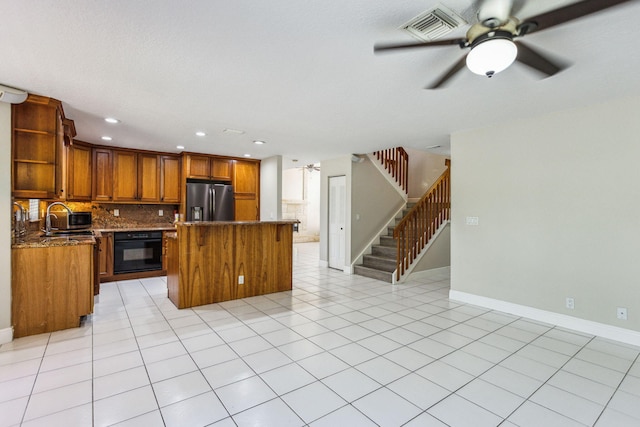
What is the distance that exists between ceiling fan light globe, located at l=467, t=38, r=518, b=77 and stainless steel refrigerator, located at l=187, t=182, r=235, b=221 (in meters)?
5.38

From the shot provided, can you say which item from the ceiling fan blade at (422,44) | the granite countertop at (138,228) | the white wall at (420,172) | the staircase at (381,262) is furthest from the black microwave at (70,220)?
the white wall at (420,172)

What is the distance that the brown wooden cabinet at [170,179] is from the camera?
6.11 m

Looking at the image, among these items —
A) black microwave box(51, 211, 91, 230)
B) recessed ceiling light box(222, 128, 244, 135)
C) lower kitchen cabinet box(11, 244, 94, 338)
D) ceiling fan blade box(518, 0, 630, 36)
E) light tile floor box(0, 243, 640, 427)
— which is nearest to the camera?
ceiling fan blade box(518, 0, 630, 36)

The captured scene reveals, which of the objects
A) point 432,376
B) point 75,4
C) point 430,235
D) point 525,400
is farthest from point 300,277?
point 75,4

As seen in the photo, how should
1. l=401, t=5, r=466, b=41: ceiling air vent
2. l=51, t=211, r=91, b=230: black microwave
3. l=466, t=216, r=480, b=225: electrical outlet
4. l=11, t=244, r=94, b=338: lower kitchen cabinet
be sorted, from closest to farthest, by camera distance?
l=401, t=5, r=466, b=41: ceiling air vent < l=11, t=244, r=94, b=338: lower kitchen cabinet < l=466, t=216, r=480, b=225: electrical outlet < l=51, t=211, r=91, b=230: black microwave

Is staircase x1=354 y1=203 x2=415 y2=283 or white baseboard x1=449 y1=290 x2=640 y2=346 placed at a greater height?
staircase x1=354 y1=203 x2=415 y2=283

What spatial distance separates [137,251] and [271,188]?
9.15 ft

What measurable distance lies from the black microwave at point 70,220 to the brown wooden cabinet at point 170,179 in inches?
51.0

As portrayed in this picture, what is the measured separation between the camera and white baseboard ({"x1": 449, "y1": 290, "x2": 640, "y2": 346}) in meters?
3.08

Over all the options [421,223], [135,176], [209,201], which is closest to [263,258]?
[209,201]

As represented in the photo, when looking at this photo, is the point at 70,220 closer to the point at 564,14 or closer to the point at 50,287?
the point at 50,287

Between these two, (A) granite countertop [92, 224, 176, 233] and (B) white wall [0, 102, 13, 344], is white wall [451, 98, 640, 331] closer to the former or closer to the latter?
(A) granite countertop [92, 224, 176, 233]

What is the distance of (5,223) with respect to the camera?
2.96 metres

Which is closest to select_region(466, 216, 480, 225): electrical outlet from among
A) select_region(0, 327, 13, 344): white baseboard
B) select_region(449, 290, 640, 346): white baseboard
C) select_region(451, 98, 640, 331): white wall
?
select_region(451, 98, 640, 331): white wall
